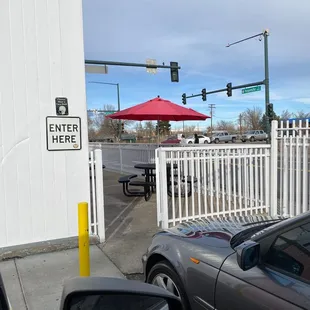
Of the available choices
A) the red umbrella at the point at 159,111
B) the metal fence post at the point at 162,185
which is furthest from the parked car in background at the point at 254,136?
the metal fence post at the point at 162,185

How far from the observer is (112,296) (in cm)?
152

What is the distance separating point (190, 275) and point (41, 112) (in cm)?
347

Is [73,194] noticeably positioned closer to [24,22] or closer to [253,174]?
[24,22]

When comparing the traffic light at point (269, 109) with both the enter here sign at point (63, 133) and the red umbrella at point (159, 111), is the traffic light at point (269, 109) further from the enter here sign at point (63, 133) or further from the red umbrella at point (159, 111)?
the enter here sign at point (63, 133)

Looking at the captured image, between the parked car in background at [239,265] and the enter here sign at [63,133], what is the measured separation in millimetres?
2748

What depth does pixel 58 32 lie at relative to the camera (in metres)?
4.99

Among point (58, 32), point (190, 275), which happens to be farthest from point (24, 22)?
point (190, 275)

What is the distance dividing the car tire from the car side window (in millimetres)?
831

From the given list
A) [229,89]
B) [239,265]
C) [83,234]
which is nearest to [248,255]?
[239,265]

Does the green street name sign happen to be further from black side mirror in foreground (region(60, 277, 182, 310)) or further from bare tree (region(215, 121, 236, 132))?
bare tree (region(215, 121, 236, 132))

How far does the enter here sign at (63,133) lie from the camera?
16.4 feet

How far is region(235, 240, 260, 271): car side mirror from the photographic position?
6.55ft

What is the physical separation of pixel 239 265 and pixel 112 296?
2.89ft

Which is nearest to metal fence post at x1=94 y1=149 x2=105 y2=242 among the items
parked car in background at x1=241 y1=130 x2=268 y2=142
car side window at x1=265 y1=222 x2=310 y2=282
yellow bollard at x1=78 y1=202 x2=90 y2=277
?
yellow bollard at x1=78 y1=202 x2=90 y2=277
